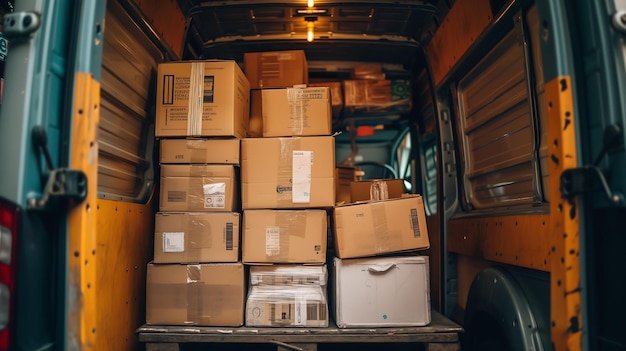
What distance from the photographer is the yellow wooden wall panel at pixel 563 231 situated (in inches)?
55.1

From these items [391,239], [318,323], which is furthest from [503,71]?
[318,323]

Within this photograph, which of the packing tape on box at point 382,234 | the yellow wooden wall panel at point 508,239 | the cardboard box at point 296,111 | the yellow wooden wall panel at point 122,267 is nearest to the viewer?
the yellow wooden wall panel at point 508,239

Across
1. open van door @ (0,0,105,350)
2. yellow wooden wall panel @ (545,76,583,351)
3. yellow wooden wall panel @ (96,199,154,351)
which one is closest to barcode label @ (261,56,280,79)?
yellow wooden wall panel @ (96,199,154,351)

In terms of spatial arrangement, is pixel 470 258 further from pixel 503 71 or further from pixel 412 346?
pixel 503 71

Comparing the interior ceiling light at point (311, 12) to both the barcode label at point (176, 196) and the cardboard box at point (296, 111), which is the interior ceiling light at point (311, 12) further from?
the barcode label at point (176, 196)

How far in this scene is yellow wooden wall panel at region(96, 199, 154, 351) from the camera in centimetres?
204

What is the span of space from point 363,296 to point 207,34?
211cm

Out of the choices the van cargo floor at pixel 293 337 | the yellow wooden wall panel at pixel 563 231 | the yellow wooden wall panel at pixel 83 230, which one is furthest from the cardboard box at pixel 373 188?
the yellow wooden wall panel at pixel 83 230

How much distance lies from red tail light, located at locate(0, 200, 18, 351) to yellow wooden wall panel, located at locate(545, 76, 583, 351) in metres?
1.57

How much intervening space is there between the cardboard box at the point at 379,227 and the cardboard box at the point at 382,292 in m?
0.07

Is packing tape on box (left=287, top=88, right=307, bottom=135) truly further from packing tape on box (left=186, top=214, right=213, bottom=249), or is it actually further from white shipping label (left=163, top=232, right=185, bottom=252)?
white shipping label (left=163, top=232, right=185, bottom=252)

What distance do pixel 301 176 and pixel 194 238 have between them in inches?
26.7

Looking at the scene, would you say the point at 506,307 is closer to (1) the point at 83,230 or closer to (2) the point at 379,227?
(2) the point at 379,227

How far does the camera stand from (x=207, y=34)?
336cm
